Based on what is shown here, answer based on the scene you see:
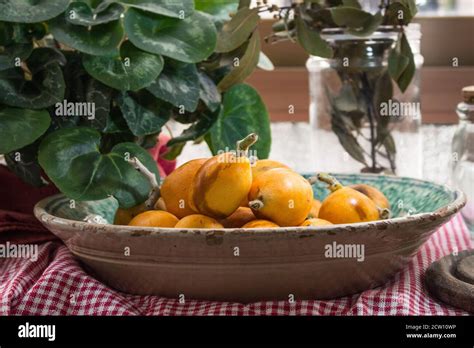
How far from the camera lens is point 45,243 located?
0.72 meters

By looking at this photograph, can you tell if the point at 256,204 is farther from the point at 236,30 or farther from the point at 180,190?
the point at 236,30

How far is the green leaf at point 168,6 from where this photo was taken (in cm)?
66

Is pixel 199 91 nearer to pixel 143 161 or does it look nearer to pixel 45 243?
pixel 143 161

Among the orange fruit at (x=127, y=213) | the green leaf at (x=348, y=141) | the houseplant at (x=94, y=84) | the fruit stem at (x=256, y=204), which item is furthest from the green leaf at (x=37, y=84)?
the green leaf at (x=348, y=141)

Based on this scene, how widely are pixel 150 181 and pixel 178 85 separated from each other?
107 mm

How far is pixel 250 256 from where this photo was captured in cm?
53

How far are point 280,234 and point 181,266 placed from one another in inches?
3.0

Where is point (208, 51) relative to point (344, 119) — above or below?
above

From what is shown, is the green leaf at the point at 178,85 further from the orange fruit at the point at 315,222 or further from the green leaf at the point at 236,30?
the orange fruit at the point at 315,222

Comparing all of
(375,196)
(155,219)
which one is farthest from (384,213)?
(155,219)

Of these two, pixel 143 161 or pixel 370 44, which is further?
pixel 370 44

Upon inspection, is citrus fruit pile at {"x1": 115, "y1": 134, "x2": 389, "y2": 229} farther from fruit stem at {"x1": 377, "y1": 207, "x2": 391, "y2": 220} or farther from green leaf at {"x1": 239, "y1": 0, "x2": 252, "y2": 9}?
green leaf at {"x1": 239, "y1": 0, "x2": 252, "y2": 9}

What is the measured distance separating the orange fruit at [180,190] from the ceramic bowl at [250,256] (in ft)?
0.21
